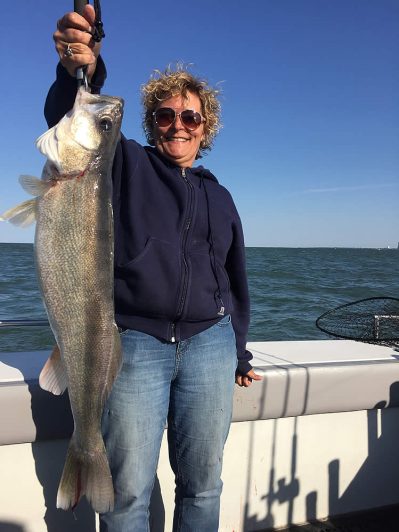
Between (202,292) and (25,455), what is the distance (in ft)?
4.89

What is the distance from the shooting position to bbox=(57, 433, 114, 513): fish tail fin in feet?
6.41

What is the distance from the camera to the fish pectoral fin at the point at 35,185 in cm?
192

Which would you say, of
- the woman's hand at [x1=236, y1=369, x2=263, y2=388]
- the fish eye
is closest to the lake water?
the woman's hand at [x1=236, y1=369, x2=263, y2=388]

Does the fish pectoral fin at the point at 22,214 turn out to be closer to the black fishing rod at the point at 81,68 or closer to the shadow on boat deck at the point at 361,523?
the black fishing rod at the point at 81,68

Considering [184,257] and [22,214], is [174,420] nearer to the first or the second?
[184,257]

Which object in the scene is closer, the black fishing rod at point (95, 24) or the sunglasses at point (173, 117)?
the black fishing rod at point (95, 24)

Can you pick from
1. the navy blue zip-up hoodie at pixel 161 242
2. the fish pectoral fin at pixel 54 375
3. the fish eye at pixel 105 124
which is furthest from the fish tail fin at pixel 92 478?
the fish eye at pixel 105 124

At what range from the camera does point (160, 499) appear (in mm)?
2846

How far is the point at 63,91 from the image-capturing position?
2.06 metres

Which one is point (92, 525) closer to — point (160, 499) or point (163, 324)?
point (160, 499)

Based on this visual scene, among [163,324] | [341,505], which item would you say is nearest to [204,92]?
[163,324]

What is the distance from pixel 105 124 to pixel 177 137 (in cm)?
48

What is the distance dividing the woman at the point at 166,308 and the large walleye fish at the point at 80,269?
0.10 metres

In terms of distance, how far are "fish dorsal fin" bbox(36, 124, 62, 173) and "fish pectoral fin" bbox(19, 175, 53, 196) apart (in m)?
0.09
